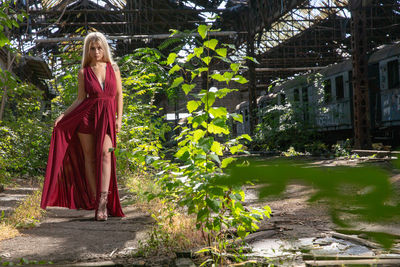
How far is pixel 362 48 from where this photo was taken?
1059cm

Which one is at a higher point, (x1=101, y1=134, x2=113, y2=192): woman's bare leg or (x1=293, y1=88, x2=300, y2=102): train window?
(x1=293, y1=88, x2=300, y2=102): train window

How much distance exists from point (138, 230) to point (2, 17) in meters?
1.96

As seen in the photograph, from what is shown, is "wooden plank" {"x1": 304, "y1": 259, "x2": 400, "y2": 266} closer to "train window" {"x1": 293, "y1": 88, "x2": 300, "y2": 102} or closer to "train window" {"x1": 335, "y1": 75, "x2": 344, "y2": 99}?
"train window" {"x1": 335, "y1": 75, "x2": 344, "y2": 99}

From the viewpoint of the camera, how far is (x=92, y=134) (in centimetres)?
386

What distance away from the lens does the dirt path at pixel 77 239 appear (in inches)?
94.7

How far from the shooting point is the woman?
3.74m

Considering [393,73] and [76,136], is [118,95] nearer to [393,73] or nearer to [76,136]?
[76,136]

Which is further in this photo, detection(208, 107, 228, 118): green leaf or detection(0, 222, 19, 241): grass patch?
detection(0, 222, 19, 241): grass patch

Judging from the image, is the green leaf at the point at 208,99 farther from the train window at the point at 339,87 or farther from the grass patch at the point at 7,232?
the train window at the point at 339,87

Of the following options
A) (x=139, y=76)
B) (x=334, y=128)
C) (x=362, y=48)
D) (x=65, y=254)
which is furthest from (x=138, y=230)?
(x=334, y=128)

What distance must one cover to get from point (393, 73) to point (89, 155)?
9355 mm

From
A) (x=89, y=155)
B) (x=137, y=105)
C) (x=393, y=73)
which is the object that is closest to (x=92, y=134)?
(x=89, y=155)

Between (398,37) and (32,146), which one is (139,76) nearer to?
(32,146)

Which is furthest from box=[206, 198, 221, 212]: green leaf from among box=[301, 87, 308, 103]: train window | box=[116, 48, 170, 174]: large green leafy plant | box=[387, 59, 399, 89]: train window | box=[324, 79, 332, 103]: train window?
box=[301, 87, 308, 103]: train window
